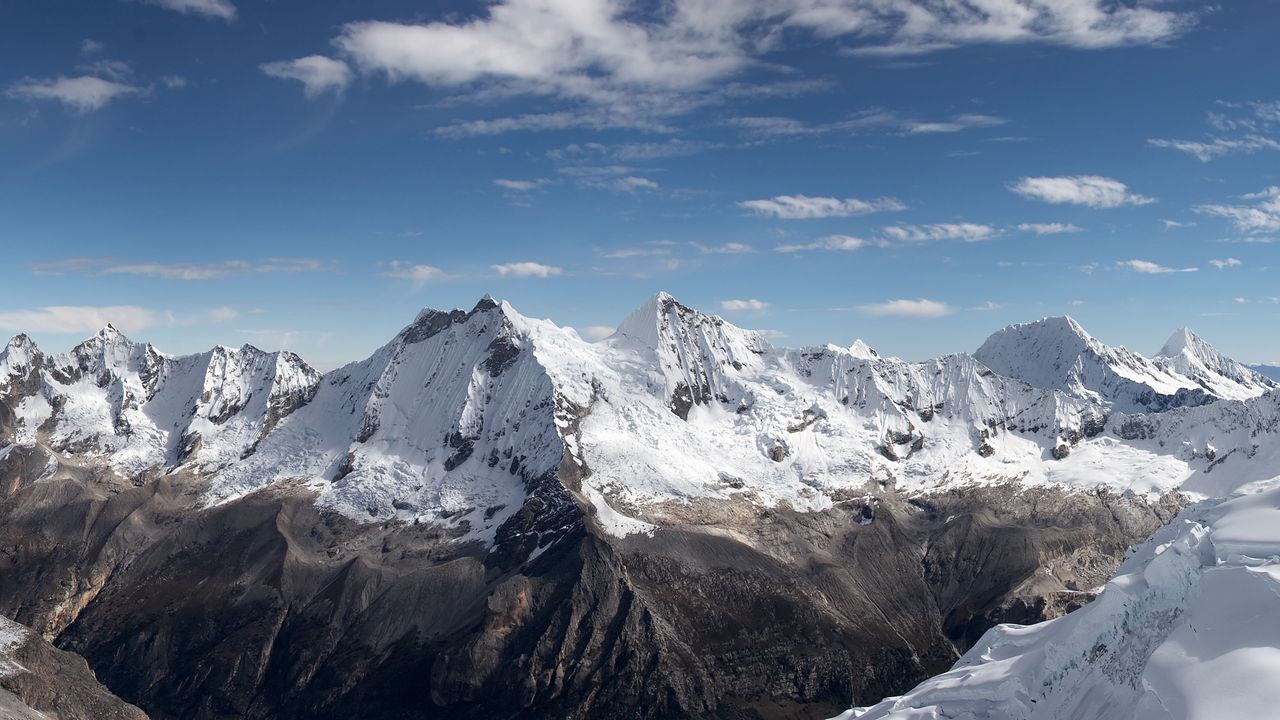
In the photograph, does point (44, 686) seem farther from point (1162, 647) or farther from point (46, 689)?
point (1162, 647)

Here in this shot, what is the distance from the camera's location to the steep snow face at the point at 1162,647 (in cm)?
6619

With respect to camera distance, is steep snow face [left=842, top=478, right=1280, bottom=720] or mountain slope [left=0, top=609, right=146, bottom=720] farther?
mountain slope [left=0, top=609, right=146, bottom=720]

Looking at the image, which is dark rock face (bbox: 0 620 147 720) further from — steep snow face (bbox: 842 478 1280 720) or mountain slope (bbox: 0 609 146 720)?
steep snow face (bbox: 842 478 1280 720)

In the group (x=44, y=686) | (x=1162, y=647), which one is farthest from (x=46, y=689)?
(x=1162, y=647)

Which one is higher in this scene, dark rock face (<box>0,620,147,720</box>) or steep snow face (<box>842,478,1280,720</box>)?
steep snow face (<box>842,478,1280,720</box>)

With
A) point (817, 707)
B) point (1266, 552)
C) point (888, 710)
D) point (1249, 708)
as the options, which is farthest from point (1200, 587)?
point (817, 707)

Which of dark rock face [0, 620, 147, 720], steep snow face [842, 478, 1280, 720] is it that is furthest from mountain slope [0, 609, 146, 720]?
steep snow face [842, 478, 1280, 720]

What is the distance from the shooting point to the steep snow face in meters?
66.2

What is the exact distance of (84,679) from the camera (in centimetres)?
16275

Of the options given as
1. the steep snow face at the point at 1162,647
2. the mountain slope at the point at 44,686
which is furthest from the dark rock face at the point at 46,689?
the steep snow face at the point at 1162,647

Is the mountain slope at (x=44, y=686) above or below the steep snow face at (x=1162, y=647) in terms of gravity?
below

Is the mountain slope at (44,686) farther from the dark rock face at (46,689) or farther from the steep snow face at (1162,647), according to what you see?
the steep snow face at (1162,647)

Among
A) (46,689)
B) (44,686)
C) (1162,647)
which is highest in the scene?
(1162,647)

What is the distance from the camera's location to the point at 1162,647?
7475 centimetres
